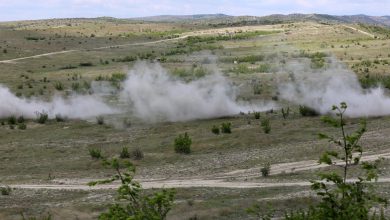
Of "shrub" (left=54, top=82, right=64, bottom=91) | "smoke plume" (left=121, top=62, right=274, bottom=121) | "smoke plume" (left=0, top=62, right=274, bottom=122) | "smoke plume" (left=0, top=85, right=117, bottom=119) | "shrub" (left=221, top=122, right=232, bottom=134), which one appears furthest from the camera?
"shrub" (left=54, top=82, right=64, bottom=91)

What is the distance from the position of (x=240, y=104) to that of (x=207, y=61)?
98.9 ft

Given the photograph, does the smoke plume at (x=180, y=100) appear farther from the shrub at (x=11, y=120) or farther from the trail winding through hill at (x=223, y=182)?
the trail winding through hill at (x=223, y=182)

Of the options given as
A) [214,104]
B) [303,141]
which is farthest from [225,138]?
[214,104]

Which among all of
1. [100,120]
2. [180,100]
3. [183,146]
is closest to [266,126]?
[183,146]

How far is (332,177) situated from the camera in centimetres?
674

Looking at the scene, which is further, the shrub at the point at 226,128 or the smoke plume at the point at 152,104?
the smoke plume at the point at 152,104

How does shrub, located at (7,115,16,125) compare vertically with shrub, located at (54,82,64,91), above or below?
below

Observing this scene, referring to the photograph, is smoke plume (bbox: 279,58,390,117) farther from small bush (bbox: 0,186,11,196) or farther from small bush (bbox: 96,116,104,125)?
small bush (bbox: 0,186,11,196)

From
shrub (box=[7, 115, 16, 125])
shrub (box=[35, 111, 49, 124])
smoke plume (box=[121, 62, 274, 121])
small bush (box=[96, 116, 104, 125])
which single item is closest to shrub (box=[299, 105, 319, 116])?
smoke plume (box=[121, 62, 274, 121])

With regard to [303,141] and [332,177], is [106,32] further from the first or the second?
[332,177]

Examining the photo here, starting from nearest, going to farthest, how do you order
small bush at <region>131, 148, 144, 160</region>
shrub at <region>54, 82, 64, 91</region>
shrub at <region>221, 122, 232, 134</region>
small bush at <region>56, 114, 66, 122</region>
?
small bush at <region>131, 148, 144, 160</region>
shrub at <region>221, 122, 232, 134</region>
small bush at <region>56, 114, 66, 122</region>
shrub at <region>54, 82, 64, 91</region>

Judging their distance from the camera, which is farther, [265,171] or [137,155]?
[137,155]

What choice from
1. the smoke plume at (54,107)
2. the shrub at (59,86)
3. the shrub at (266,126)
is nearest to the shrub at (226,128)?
the shrub at (266,126)

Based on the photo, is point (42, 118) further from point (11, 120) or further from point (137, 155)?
point (137, 155)
